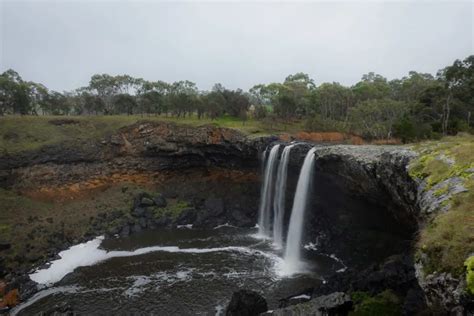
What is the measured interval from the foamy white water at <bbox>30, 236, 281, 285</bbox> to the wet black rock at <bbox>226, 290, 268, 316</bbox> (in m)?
8.17

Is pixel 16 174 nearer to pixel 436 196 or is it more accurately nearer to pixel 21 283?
pixel 21 283

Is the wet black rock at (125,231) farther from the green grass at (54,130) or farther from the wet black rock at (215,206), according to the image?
the green grass at (54,130)

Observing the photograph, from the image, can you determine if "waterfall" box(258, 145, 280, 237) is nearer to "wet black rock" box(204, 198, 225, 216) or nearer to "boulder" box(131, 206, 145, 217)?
"wet black rock" box(204, 198, 225, 216)

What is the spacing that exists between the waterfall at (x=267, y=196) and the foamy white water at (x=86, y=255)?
5.43 meters

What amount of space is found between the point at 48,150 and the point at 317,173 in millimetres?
29693

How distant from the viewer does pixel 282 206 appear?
31.1 m

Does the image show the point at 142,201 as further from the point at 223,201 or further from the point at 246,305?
the point at 246,305

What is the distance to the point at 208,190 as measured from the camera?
38.2 metres

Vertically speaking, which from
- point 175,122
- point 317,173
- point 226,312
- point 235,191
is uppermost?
point 175,122

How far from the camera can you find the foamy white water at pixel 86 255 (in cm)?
2358

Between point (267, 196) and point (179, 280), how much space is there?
13669 mm

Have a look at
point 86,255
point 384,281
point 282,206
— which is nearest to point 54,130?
point 86,255

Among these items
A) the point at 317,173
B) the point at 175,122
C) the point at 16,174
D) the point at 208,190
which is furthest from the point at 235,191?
the point at 16,174

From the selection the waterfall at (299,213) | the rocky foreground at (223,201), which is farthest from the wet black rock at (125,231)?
the waterfall at (299,213)
